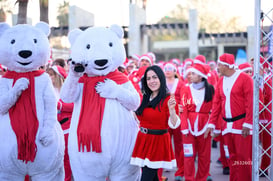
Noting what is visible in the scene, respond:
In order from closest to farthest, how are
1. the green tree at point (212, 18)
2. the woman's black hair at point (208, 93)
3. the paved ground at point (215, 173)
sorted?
the woman's black hair at point (208, 93) < the paved ground at point (215, 173) < the green tree at point (212, 18)

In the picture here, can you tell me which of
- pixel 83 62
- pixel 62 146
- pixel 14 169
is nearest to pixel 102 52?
pixel 83 62

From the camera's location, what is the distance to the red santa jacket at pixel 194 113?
7.07m

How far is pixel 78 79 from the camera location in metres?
4.79

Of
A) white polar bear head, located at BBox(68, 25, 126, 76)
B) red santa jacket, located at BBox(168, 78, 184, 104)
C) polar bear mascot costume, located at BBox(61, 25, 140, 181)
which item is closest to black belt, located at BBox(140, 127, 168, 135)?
polar bear mascot costume, located at BBox(61, 25, 140, 181)

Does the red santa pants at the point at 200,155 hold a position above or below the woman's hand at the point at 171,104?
below

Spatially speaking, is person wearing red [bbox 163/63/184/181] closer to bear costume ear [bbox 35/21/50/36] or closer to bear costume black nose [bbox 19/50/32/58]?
bear costume ear [bbox 35/21/50/36]

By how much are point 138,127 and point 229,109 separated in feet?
6.47

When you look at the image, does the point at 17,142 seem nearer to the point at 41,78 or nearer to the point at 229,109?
the point at 41,78

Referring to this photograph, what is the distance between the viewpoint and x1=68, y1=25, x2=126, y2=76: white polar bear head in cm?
477

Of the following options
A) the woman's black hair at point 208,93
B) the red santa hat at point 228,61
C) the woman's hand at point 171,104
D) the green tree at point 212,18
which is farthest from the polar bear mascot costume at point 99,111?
the green tree at point 212,18

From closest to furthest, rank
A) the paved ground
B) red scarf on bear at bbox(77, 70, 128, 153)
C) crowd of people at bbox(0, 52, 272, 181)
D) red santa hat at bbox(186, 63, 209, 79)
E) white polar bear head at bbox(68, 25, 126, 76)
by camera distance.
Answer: red scarf on bear at bbox(77, 70, 128, 153), white polar bear head at bbox(68, 25, 126, 76), crowd of people at bbox(0, 52, 272, 181), red santa hat at bbox(186, 63, 209, 79), the paved ground

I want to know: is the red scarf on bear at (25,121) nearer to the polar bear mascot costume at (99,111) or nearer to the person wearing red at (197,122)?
the polar bear mascot costume at (99,111)

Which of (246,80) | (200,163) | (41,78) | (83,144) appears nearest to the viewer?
(83,144)

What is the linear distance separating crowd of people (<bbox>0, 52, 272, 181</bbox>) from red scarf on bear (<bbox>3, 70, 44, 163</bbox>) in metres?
1.12
